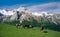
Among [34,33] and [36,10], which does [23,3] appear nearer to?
[36,10]

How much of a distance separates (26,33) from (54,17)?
430 millimetres

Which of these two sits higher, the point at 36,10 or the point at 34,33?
the point at 36,10

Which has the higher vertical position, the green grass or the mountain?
the mountain

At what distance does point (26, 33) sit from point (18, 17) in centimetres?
24

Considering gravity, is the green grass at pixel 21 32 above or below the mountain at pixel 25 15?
below

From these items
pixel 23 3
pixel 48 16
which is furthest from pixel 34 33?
pixel 23 3

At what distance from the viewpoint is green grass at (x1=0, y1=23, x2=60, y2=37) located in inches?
84.3

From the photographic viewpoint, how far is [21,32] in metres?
2.16

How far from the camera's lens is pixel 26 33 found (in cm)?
215

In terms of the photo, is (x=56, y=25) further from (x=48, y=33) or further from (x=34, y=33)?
(x=34, y=33)

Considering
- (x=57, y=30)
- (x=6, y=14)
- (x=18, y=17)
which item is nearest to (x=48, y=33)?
(x=57, y=30)

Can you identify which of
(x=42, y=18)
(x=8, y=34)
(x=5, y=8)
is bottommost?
(x=8, y=34)

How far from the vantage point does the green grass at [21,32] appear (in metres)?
2.14

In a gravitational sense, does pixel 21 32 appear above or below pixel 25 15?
below
